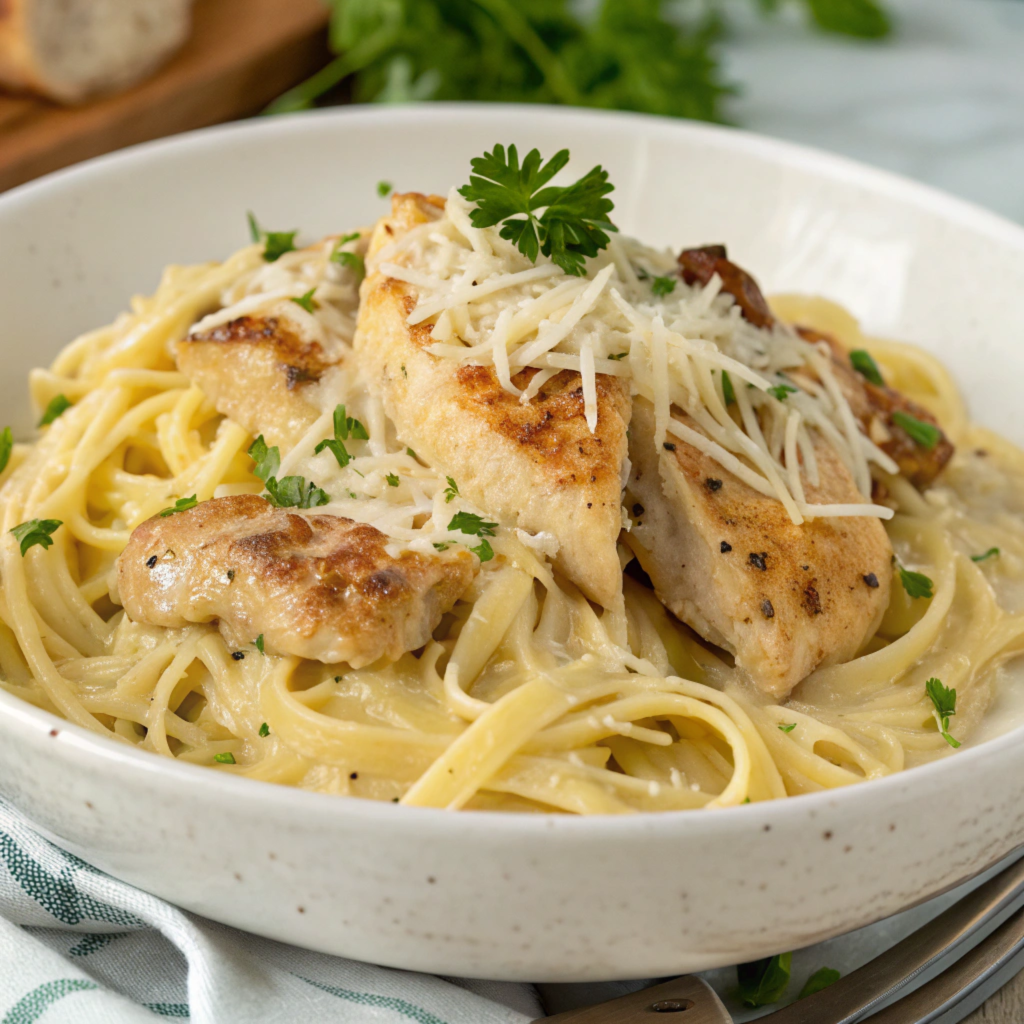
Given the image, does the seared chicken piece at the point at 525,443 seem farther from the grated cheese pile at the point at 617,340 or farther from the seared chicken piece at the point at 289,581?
the seared chicken piece at the point at 289,581

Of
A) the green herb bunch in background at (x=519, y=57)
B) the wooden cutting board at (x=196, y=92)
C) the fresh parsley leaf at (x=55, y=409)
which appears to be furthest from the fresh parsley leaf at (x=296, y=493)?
the green herb bunch in background at (x=519, y=57)

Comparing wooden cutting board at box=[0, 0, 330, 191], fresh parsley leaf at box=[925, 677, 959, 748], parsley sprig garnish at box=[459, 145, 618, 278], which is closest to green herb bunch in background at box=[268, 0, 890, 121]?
wooden cutting board at box=[0, 0, 330, 191]

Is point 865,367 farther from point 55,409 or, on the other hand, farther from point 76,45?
point 76,45

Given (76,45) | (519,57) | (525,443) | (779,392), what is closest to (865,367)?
(779,392)

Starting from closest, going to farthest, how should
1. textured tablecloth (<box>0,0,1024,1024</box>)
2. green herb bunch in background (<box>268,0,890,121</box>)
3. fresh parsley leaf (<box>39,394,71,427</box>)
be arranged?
textured tablecloth (<box>0,0,1024,1024</box>)
fresh parsley leaf (<box>39,394,71,427</box>)
green herb bunch in background (<box>268,0,890,121</box>)

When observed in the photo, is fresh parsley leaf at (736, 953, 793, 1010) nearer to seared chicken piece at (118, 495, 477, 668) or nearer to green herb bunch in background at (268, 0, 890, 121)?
seared chicken piece at (118, 495, 477, 668)

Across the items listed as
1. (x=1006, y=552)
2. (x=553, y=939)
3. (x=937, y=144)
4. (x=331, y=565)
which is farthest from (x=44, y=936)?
(x=937, y=144)
